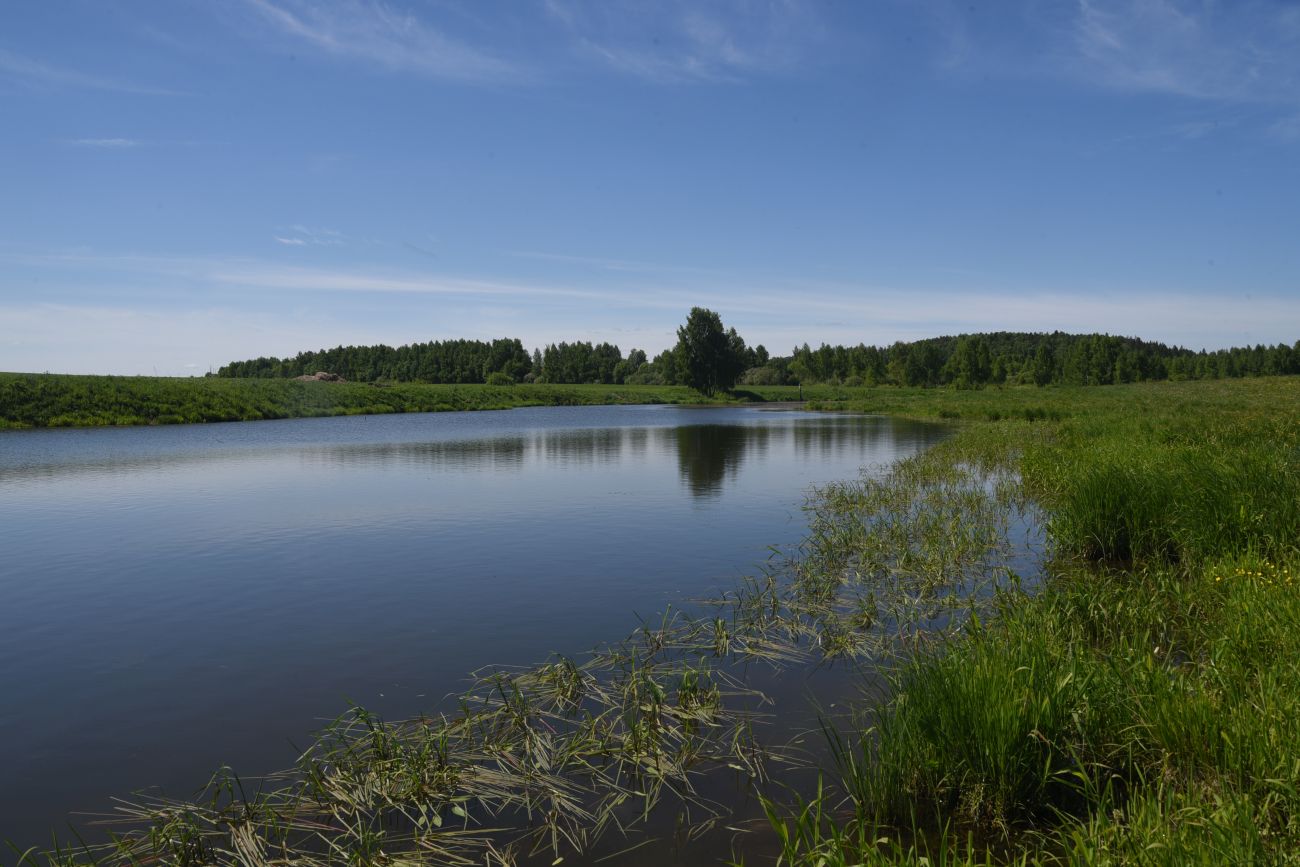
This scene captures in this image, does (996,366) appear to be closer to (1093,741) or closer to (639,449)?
(639,449)

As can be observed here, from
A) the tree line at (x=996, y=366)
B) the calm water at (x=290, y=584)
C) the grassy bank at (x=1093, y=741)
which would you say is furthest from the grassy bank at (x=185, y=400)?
the tree line at (x=996, y=366)

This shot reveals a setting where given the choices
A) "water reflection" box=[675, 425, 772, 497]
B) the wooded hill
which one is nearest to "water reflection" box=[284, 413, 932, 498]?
"water reflection" box=[675, 425, 772, 497]

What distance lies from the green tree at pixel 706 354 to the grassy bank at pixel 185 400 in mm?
36250

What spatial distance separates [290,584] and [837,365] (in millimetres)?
169454

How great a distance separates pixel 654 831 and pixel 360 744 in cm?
307

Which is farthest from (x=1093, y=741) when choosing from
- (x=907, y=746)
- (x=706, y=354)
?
(x=706, y=354)

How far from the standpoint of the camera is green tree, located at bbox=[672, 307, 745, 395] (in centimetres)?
12344

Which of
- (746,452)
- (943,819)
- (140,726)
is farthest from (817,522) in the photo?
(746,452)

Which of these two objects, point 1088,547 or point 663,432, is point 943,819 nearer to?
point 1088,547

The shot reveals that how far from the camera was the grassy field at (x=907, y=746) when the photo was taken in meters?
5.29

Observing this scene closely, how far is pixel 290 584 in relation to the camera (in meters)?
14.3

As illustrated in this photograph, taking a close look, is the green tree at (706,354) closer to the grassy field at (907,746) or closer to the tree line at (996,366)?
the tree line at (996,366)

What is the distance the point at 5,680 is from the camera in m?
9.73

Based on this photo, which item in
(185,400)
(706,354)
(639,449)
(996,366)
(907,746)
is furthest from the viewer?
(996,366)
